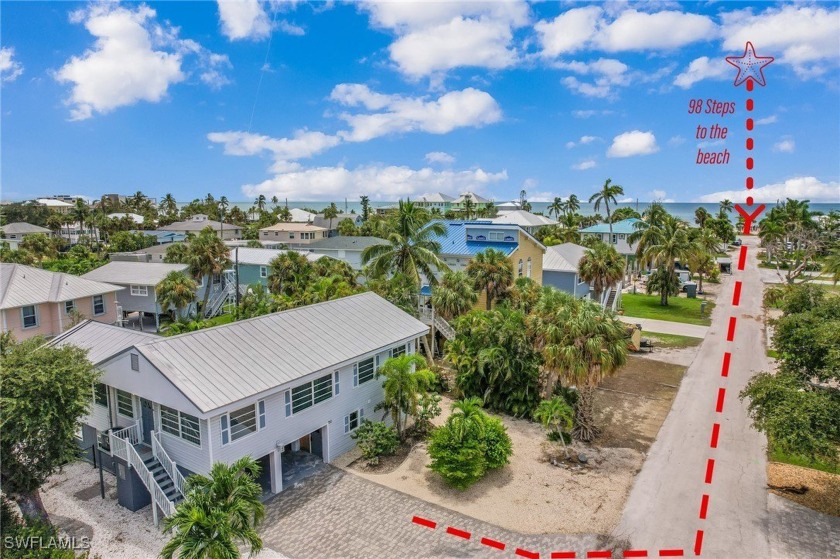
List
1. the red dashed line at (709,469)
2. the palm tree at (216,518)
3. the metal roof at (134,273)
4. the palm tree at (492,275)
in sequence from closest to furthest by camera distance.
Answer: the palm tree at (216,518) → the red dashed line at (709,469) → the palm tree at (492,275) → the metal roof at (134,273)

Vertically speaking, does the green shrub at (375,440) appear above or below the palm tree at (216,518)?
below

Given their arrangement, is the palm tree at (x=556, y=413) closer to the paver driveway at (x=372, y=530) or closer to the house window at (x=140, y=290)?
the paver driveway at (x=372, y=530)

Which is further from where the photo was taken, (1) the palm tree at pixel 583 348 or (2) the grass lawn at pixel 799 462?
(1) the palm tree at pixel 583 348

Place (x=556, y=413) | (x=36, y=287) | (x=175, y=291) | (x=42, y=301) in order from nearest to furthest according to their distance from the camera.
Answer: (x=556, y=413) < (x=42, y=301) < (x=36, y=287) < (x=175, y=291)

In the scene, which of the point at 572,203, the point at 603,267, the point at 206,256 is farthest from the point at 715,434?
the point at 572,203

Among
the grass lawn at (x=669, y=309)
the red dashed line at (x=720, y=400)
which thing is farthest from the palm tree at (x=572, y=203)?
the red dashed line at (x=720, y=400)

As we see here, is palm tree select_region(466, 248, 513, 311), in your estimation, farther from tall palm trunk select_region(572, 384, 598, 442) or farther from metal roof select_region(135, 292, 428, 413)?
tall palm trunk select_region(572, 384, 598, 442)

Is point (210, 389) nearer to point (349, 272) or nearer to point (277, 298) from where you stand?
point (277, 298)

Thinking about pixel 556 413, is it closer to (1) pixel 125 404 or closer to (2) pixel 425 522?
(2) pixel 425 522
